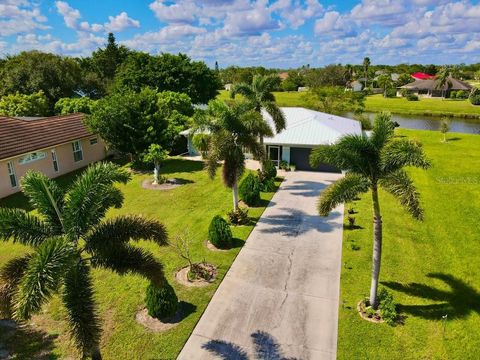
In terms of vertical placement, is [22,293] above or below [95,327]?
above

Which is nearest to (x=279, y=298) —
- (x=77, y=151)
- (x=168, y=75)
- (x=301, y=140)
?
(x=301, y=140)

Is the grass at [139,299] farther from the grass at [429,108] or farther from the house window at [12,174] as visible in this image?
the grass at [429,108]

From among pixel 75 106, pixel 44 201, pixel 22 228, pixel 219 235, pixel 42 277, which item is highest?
pixel 75 106

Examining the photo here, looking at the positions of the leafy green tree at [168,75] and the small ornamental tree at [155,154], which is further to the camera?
the leafy green tree at [168,75]

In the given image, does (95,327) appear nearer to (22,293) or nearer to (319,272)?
(22,293)

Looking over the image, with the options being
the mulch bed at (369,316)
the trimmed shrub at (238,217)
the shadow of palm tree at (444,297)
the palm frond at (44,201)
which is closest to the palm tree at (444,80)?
the trimmed shrub at (238,217)

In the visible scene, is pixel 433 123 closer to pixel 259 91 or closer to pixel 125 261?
pixel 259 91

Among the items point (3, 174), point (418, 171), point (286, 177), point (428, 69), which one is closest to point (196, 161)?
point (286, 177)
